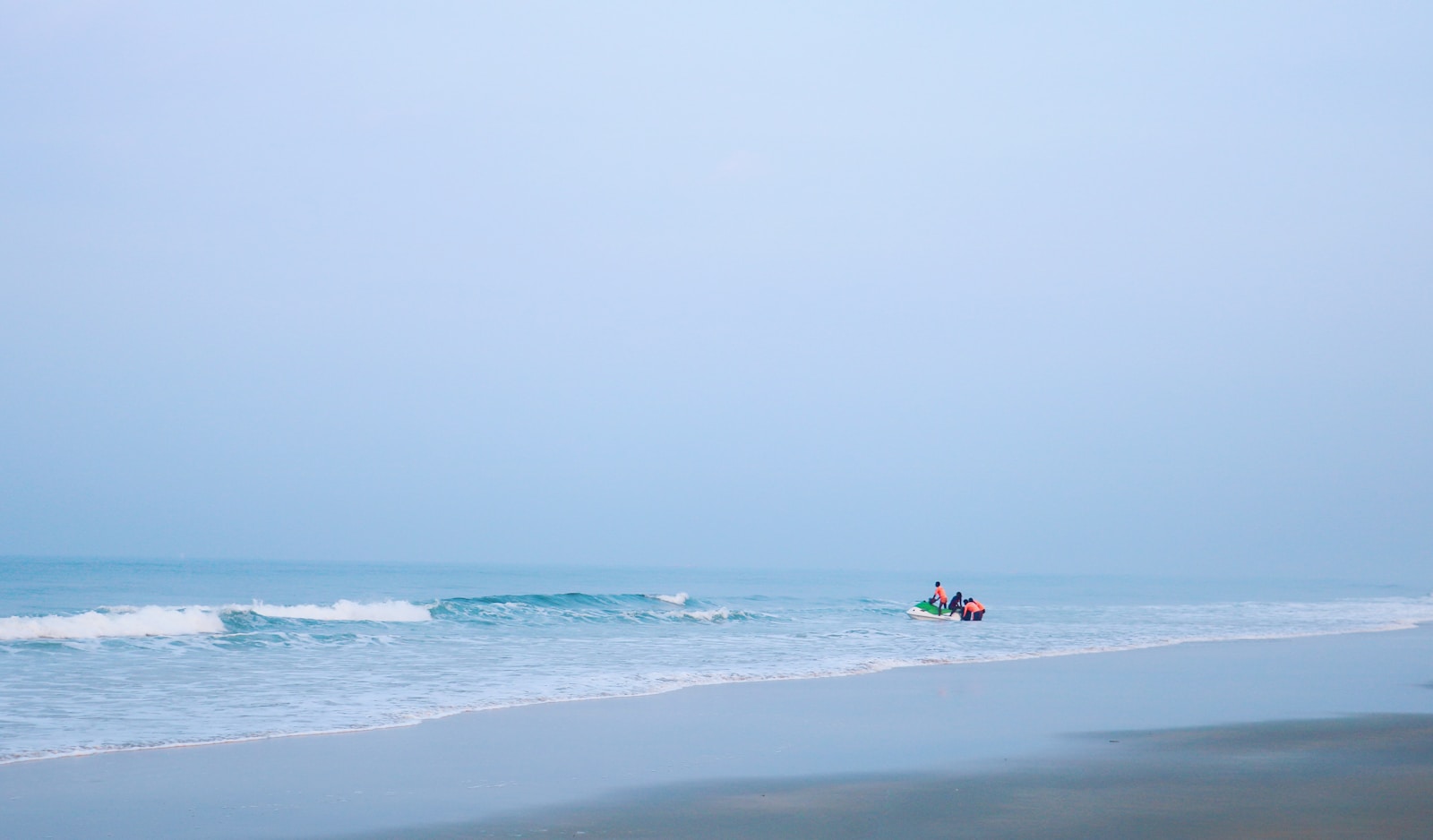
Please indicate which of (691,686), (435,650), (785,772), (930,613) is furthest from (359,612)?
(785,772)

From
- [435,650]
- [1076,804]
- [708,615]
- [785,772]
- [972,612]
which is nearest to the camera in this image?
[1076,804]

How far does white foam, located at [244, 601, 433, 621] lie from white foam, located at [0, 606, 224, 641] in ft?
15.7

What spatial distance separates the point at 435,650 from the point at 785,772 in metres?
12.8

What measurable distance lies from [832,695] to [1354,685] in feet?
26.5

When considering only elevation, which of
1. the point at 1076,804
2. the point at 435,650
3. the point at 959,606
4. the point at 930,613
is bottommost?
the point at 435,650

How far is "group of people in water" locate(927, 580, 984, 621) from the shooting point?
3309 cm

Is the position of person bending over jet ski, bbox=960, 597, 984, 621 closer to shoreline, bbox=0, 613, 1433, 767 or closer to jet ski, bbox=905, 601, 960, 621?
jet ski, bbox=905, 601, 960, 621

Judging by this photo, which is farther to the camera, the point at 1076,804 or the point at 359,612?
the point at 359,612

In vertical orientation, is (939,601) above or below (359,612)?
above

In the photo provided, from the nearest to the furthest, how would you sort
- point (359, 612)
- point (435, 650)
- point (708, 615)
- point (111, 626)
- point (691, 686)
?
1. point (691, 686)
2. point (435, 650)
3. point (111, 626)
4. point (359, 612)
5. point (708, 615)

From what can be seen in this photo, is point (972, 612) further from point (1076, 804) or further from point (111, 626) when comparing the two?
point (1076, 804)

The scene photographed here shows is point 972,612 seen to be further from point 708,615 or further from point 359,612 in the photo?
point 359,612

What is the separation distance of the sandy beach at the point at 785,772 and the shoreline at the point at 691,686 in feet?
0.58

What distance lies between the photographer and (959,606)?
33.9m
